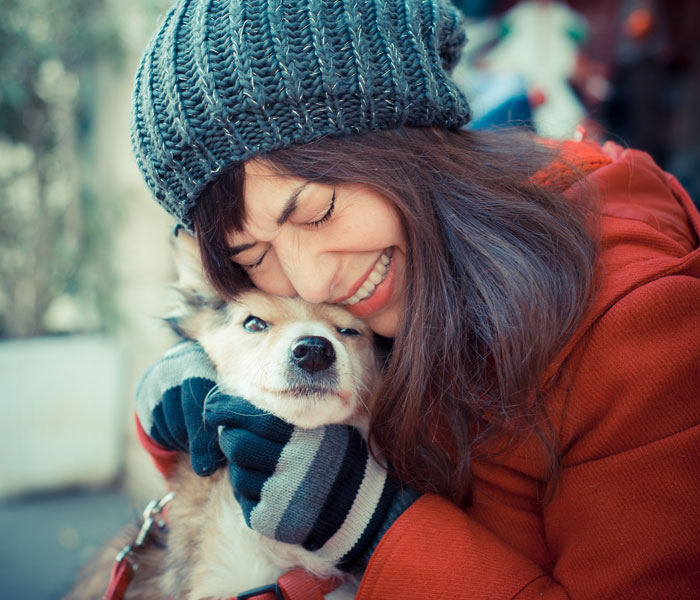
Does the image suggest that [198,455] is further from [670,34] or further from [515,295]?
[670,34]

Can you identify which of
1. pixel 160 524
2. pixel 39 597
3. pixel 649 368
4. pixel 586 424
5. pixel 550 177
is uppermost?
pixel 550 177

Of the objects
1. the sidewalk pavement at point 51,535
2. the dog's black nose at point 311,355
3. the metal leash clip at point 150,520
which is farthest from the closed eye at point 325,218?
the sidewalk pavement at point 51,535

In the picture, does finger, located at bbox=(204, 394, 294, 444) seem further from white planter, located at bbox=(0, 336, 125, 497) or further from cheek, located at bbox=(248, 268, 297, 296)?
white planter, located at bbox=(0, 336, 125, 497)

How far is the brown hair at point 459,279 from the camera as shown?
126cm

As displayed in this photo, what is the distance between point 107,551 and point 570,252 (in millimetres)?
1927

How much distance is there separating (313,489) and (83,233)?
3478 mm

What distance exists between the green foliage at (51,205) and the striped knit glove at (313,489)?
312cm

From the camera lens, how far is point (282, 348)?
1.55m

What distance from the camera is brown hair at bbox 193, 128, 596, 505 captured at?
1262 mm

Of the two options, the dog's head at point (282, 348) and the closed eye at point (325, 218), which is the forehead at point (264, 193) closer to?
the closed eye at point (325, 218)

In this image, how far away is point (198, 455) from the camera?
5.27ft

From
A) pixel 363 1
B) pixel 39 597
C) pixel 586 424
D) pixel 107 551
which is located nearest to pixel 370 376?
pixel 586 424

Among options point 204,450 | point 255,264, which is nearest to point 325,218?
point 255,264

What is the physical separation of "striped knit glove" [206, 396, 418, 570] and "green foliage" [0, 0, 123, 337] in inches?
123
